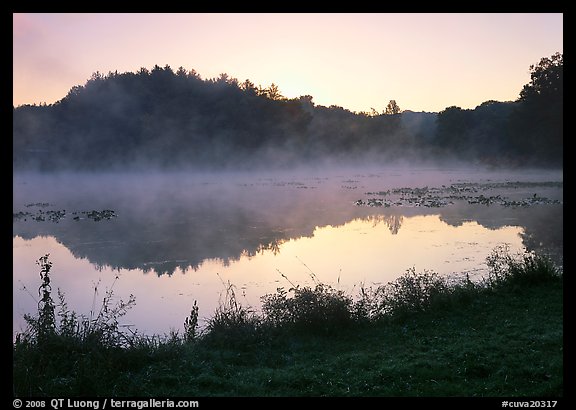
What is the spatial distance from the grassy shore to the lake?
2055mm

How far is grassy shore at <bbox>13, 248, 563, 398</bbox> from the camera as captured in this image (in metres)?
6.49

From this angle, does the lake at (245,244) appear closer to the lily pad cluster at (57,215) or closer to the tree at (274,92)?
the lily pad cluster at (57,215)

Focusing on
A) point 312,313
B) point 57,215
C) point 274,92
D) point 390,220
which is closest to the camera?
point 312,313

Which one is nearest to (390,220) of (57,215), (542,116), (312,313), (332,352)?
(312,313)

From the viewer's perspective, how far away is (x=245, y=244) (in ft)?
61.2

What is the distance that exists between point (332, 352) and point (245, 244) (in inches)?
426

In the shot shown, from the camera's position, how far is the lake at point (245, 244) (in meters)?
12.6

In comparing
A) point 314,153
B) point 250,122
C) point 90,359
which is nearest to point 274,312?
point 90,359

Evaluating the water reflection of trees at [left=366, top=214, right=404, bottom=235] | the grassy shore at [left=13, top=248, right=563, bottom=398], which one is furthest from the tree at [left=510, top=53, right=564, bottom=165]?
the grassy shore at [left=13, top=248, right=563, bottom=398]

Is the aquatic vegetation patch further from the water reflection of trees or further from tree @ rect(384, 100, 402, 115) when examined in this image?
tree @ rect(384, 100, 402, 115)

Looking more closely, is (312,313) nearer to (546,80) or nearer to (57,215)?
(57,215)

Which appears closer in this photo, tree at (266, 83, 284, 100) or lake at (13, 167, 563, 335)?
lake at (13, 167, 563, 335)

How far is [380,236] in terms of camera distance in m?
20.0

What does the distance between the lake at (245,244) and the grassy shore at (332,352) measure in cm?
205
